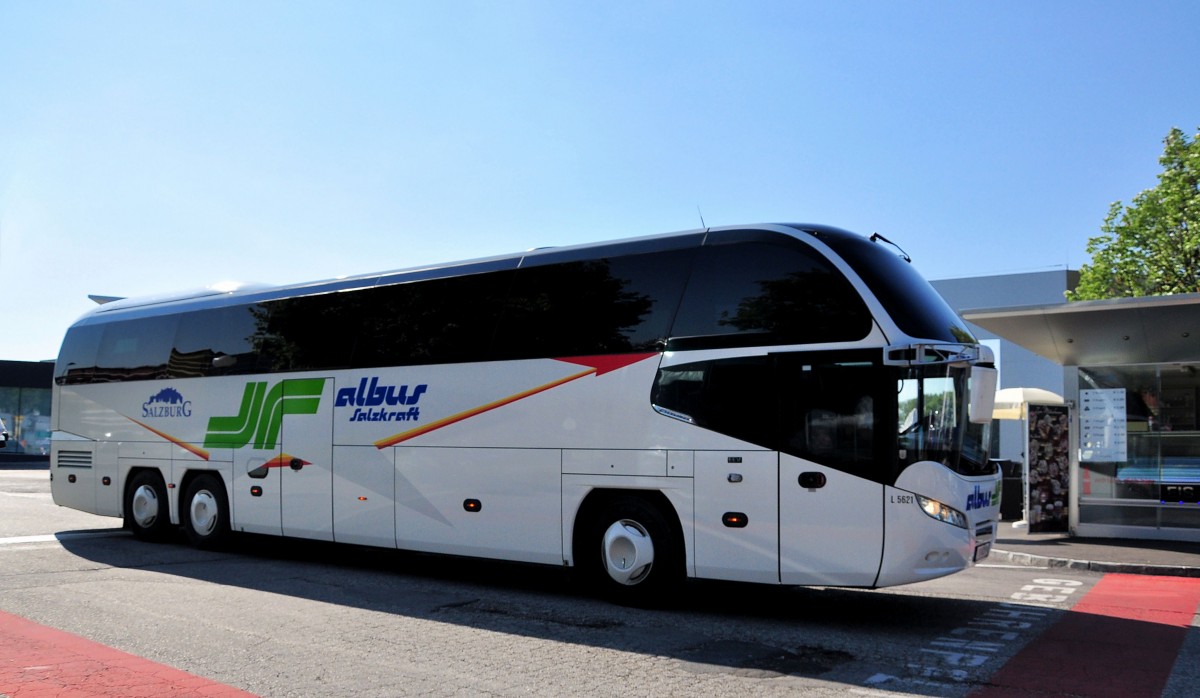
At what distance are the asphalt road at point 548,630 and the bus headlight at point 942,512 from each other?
3.11ft

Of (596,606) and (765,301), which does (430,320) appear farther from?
(765,301)

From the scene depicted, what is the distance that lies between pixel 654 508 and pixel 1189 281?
2602 centimetres

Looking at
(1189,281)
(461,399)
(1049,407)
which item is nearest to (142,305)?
(461,399)

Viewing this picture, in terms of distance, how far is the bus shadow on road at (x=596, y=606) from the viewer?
7.77 meters

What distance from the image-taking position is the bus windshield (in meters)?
8.33

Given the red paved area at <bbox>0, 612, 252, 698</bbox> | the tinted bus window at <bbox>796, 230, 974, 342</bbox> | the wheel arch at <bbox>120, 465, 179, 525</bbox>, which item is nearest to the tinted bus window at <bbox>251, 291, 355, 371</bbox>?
the wheel arch at <bbox>120, 465, 179, 525</bbox>

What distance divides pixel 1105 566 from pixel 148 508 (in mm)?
13723

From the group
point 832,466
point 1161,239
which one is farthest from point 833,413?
point 1161,239

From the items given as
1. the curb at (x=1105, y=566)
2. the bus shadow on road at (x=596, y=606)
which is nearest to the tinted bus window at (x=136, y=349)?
the bus shadow on road at (x=596, y=606)

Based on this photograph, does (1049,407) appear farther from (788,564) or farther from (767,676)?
(767,676)

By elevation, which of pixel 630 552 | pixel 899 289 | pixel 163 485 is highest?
pixel 899 289

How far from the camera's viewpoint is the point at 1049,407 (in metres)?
18.9

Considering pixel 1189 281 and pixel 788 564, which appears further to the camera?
pixel 1189 281

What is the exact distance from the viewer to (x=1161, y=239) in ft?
98.3
